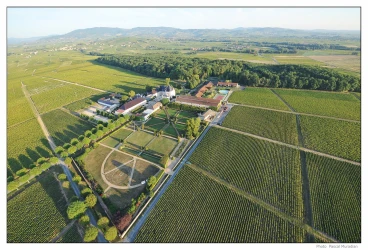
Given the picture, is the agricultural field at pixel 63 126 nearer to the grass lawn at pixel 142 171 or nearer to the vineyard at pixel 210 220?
the grass lawn at pixel 142 171

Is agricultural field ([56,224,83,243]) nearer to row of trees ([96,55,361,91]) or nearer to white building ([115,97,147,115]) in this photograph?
white building ([115,97,147,115])

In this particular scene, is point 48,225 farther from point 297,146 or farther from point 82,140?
point 297,146

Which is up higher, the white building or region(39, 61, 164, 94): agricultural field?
region(39, 61, 164, 94): agricultural field

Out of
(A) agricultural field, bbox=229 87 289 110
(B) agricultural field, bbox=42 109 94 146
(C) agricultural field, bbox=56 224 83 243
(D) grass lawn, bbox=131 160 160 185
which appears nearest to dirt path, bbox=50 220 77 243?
(C) agricultural field, bbox=56 224 83 243

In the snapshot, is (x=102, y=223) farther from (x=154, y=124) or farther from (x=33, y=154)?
(x=154, y=124)

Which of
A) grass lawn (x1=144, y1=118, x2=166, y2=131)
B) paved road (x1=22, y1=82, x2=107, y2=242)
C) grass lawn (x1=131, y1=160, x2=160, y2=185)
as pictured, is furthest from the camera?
grass lawn (x1=144, y1=118, x2=166, y2=131)

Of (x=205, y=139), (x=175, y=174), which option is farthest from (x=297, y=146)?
(x=175, y=174)
